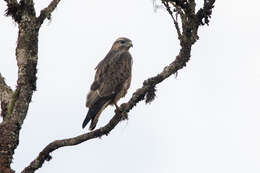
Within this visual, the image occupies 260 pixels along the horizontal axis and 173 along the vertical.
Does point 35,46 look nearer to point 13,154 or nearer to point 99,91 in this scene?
point 13,154

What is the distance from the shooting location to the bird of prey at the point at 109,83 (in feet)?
29.7

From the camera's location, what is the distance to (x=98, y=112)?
8.89 meters

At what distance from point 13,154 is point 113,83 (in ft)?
12.7

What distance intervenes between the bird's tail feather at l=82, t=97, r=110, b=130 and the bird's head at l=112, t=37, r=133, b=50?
7.97 ft

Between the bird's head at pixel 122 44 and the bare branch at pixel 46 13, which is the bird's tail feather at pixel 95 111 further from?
the bird's head at pixel 122 44

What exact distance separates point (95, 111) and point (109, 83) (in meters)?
1.10

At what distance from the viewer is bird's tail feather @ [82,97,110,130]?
28.2 ft

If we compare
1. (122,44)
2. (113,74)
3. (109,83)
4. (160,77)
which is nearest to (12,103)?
(160,77)

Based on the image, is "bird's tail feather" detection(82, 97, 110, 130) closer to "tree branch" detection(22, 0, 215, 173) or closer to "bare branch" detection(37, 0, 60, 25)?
"tree branch" detection(22, 0, 215, 173)

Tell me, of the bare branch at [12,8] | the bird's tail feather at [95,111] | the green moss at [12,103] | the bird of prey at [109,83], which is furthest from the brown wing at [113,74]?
the green moss at [12,103]

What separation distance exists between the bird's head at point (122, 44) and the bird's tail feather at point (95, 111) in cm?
243

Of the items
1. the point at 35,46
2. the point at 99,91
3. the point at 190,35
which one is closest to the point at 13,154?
the point at 35,46

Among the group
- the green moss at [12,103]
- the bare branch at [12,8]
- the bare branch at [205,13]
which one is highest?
the bare branch at [12,8]

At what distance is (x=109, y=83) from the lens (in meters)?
9.88
